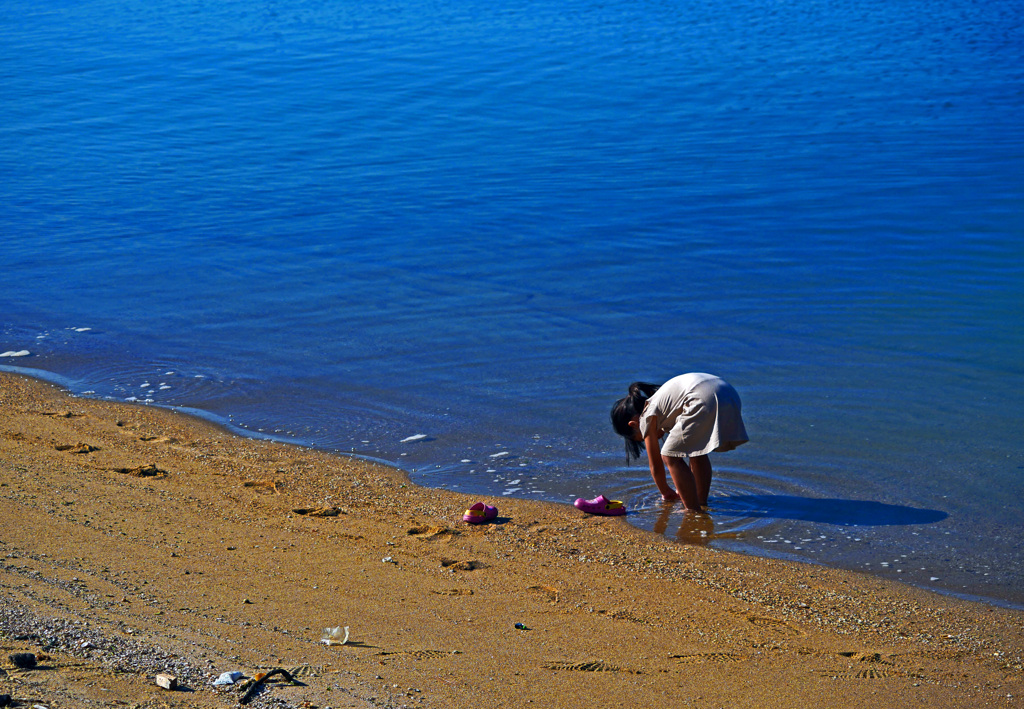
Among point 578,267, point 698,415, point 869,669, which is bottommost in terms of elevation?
point 869,669

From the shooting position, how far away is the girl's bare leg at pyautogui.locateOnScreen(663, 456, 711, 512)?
6516 millimetres

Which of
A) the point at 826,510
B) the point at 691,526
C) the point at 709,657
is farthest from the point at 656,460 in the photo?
the point at 709,657

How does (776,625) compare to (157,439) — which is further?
(157,439)

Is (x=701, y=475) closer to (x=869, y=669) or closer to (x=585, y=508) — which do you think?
(x=585, y=508)

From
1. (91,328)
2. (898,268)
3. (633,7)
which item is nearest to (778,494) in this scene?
(898,268)

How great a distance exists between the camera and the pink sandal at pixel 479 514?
20.6ft

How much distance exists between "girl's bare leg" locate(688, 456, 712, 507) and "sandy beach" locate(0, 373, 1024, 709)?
0.57m

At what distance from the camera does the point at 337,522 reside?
6.13 metres

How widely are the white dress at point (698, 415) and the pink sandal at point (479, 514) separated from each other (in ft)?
3.61

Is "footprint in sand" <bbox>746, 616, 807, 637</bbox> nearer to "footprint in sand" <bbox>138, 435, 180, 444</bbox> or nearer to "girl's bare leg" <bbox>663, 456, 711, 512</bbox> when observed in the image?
"girl's bare leg" <bbox>663, 456, 711, 512</bbox>

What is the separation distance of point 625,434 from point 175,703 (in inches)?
144

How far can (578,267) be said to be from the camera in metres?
12.1

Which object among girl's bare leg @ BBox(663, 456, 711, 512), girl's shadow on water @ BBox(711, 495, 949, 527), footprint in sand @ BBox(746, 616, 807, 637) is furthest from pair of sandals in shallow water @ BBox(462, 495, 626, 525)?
footprint in sand @ BBox(746, 616, 807, 637)

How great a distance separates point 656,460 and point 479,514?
3.92ft
